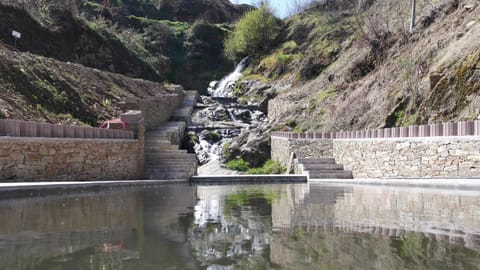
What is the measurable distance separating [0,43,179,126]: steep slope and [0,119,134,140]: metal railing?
4.91ft

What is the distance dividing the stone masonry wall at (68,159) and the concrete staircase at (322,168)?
5.22 meters

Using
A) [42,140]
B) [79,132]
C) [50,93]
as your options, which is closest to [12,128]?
[42,140]

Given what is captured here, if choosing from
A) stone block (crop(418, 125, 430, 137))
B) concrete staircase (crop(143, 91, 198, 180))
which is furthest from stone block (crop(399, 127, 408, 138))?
concrete staircase (crop(143, 91, 198, 180))

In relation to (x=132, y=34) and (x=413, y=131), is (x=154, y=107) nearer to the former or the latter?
(x=413, y=131)

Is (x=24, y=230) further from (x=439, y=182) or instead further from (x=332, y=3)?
(x=332, y=3)

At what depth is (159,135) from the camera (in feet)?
56.9

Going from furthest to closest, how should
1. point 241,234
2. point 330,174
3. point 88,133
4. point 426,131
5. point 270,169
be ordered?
point 270,169 → point 330,174 → point 88,133 → point 426,131 → point 241,234

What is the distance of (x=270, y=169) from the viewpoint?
55.5ft

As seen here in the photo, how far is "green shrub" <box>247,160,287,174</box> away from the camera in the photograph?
16.5 metres

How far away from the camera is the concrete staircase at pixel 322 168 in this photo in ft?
45.8

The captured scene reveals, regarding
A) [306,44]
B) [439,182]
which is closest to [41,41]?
[306,44]

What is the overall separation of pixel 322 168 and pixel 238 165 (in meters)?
4.09

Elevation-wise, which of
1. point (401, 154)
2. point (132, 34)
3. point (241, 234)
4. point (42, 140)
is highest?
point (132, 34)

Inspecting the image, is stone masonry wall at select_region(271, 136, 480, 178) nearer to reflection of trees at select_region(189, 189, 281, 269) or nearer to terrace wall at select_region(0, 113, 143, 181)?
reflection of trees at select_region(189, 189, 281, 269)
